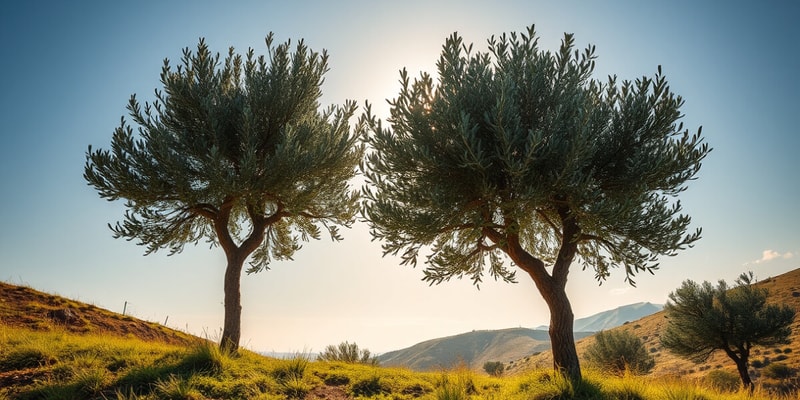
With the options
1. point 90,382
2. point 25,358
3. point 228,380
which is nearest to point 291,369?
point 228,380

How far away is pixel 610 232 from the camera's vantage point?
33.5 feet

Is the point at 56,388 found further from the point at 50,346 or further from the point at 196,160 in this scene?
the point at 196,160

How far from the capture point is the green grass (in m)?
8.06

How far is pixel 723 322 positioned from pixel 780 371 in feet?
54.9

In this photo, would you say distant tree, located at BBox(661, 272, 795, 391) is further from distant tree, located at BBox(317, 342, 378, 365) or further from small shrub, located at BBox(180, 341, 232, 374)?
small shrub, located at BBox(180, 341, 232, 374)

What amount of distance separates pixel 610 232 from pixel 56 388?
1385 centimetres

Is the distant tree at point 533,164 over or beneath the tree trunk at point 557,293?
over

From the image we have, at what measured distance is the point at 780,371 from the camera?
3666 cm

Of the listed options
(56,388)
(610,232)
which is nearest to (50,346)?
(56,388)

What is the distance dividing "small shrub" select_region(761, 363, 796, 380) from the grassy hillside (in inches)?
1566

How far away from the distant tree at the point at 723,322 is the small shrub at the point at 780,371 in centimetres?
1017

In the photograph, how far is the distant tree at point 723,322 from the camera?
93.9 feet

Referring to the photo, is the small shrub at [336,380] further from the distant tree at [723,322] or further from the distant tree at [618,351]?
the distant tree at [618,351]

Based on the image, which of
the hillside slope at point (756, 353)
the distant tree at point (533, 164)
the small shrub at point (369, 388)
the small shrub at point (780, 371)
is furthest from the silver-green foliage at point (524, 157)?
the small shrub at point (780, 371)
